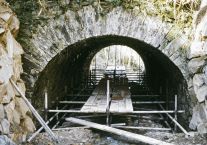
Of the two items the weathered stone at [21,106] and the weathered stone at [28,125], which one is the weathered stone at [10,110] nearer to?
the weathered stone at [21,106]

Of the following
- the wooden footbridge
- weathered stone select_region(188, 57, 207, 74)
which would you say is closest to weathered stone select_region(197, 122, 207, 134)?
the wooden footbridge

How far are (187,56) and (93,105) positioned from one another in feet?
7.52

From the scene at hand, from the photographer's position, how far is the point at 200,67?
6684 mm

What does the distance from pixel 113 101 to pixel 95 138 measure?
70.6 inches

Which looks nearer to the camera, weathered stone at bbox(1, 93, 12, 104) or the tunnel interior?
weathered stone at bbox(1, 93, 12, 104)

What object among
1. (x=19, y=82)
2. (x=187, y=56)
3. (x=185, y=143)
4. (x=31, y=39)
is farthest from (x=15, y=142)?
(x=187, y=56)

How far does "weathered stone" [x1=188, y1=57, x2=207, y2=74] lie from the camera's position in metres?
6.66

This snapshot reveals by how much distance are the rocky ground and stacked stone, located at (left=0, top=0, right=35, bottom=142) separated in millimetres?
401

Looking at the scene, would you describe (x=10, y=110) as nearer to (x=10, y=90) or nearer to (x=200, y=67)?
A: (x=10, y=90)

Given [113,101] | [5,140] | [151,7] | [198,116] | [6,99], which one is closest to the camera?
[5,140]

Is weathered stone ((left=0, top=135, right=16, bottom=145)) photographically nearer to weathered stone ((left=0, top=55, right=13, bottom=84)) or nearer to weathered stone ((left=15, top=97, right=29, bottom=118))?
weathered stone ((left=0, top=55, right=13, bottom=84))

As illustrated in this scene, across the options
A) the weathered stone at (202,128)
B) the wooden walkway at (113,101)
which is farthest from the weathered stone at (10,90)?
the weathered stone at (202,128)

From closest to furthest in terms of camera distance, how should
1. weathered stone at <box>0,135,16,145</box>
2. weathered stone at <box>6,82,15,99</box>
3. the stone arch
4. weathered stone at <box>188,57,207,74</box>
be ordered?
weathered stone at <box>0,135,16,145</box> → weathered stone at <box>6,82,15,99</box> → weathered stone at <box>188,57,207,74</box> → the stone arch

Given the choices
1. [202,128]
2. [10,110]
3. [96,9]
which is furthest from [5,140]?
[202,128]
